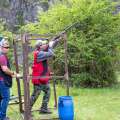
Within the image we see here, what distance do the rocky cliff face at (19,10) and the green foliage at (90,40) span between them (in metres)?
17.4

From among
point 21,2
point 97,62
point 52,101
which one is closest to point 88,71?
point 97,62

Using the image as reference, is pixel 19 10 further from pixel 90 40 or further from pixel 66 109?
pixel 66 109

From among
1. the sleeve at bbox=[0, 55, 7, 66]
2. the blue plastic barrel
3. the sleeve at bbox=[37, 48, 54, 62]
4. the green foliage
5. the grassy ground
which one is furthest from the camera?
the green foliage

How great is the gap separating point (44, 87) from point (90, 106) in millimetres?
2018

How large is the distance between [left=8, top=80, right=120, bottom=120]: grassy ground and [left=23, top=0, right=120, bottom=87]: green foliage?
2.14 feet

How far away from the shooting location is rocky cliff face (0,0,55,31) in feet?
105

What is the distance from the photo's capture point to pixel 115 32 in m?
14.2

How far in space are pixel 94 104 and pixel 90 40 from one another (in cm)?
394

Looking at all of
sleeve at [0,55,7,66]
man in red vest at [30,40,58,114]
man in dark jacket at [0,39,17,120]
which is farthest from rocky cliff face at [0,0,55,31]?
sleeve at [0,55,7,66]

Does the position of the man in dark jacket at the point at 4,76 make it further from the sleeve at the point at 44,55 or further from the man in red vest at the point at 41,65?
the sleeve at the point at 44,55

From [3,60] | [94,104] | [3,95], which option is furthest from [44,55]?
[94,104]

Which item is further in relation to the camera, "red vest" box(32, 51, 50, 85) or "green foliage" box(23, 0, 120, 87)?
"green foliage" box(23, 0, 120, 87)

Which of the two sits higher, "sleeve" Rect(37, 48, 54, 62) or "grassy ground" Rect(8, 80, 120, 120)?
"sleeve" Rect(37, 48, 54, 62)

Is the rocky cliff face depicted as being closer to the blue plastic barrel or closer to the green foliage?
the green foliage
